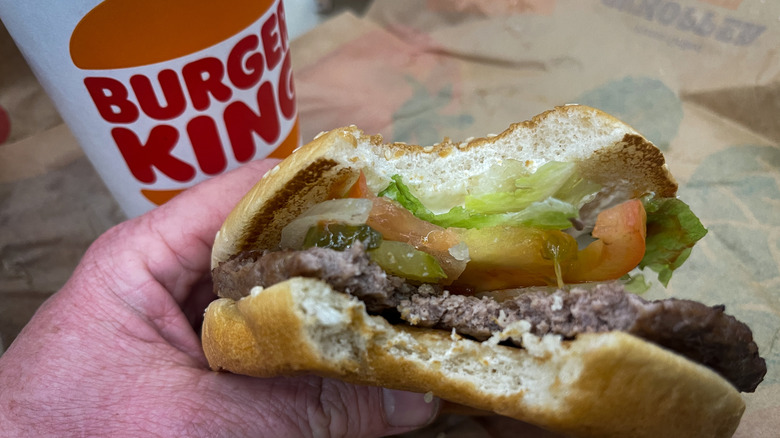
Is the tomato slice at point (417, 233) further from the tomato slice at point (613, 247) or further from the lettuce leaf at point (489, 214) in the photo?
the tomato slice at point (613, 247)

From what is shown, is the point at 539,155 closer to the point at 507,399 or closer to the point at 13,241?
the point at 507,399

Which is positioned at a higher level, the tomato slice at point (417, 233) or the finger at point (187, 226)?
the tomato slice at point (417, 233)

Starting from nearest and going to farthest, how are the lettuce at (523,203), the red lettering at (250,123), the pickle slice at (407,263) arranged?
the pickle slice at (407,263), the lettuce at (523,203), the red lettering at (250,123)

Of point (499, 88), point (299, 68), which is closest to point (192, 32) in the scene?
point (299, 68)

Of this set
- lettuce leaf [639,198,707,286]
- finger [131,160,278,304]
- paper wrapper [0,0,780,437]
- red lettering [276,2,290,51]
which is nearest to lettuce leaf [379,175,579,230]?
lettuce leaf [639,198,707,286]

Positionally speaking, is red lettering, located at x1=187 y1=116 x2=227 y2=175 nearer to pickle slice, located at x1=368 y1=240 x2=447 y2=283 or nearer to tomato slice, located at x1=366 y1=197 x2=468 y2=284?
tomato slice, located at x1=366 y1=197 x2=468 y2=284

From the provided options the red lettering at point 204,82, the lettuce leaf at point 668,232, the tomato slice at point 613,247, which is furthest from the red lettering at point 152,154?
the lettuce leaf at point 668,232

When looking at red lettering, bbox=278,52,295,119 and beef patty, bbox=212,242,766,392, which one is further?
red lettering, bbox=278,52,295,119
